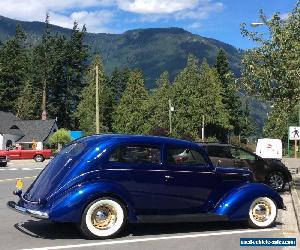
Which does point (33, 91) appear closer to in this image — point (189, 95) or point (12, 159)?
point (189, 95)

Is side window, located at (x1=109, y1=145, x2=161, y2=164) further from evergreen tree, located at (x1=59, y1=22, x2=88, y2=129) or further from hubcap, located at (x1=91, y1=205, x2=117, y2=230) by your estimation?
evergreen tree, located at (x1=59, y1=22, x2=88, y2=129)

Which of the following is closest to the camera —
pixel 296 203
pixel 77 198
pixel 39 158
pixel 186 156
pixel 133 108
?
pixel 77 198

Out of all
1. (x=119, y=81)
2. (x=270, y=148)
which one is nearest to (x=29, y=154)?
(x=270, y=148)

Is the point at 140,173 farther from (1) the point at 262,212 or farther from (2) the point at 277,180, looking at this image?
(2) the point at 277,180

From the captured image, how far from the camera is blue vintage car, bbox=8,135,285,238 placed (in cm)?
899

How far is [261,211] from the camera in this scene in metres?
10.3

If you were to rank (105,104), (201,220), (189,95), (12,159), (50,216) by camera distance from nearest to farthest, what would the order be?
1. (50,216)
2. (201,220)
3. (12,159)
4. (189,95)
5. (105,104)

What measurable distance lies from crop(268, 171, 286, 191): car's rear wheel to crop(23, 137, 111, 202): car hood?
10.1 m

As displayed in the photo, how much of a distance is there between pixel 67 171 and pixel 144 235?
176cm

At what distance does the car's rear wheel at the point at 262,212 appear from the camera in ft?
33.5

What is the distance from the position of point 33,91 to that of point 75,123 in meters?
9.35

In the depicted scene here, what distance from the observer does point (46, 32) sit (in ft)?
327

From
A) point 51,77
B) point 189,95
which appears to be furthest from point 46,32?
point 189,95

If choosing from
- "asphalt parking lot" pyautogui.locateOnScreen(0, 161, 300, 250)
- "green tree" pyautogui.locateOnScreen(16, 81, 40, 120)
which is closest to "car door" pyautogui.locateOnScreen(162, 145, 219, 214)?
"asphalt parking lot" pyautogui.locateOnScreen(0, 161, 300, 250)
